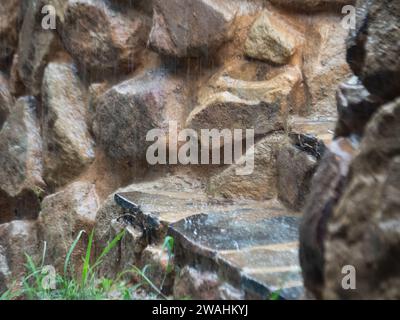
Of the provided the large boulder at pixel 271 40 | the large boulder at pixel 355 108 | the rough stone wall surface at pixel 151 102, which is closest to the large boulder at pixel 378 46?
the large boulder at pixel 355 108

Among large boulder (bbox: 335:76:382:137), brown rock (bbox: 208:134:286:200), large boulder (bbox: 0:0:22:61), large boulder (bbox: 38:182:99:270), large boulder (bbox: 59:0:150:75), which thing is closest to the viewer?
large boulder (bbox: 335:76:382:137)

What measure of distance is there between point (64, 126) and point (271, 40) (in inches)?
58.5

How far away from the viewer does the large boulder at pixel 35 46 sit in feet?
14.4

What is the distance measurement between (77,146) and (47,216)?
0.48 m

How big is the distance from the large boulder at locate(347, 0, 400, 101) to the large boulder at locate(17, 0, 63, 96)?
280 centimetres

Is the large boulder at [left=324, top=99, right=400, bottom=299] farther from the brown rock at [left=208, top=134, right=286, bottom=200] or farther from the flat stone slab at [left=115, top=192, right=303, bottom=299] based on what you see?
the brown rock at [left=208, top=134, right=286, bottom=200]

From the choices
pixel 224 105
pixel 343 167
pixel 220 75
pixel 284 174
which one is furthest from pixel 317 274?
pixel 220 75

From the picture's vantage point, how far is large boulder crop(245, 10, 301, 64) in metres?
3.30

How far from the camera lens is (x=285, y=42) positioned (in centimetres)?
329

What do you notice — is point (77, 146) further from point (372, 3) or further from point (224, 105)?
point (372, 3)

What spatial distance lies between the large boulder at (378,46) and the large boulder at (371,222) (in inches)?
8.0

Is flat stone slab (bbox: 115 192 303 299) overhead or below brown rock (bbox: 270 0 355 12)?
below

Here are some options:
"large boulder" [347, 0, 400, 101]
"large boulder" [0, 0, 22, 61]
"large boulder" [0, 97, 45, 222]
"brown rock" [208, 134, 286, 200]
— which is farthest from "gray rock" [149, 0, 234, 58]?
"large boulder" [0, 0, 22, 61]

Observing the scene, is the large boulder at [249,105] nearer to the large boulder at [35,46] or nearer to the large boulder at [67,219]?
the large boulder at [67,219]
